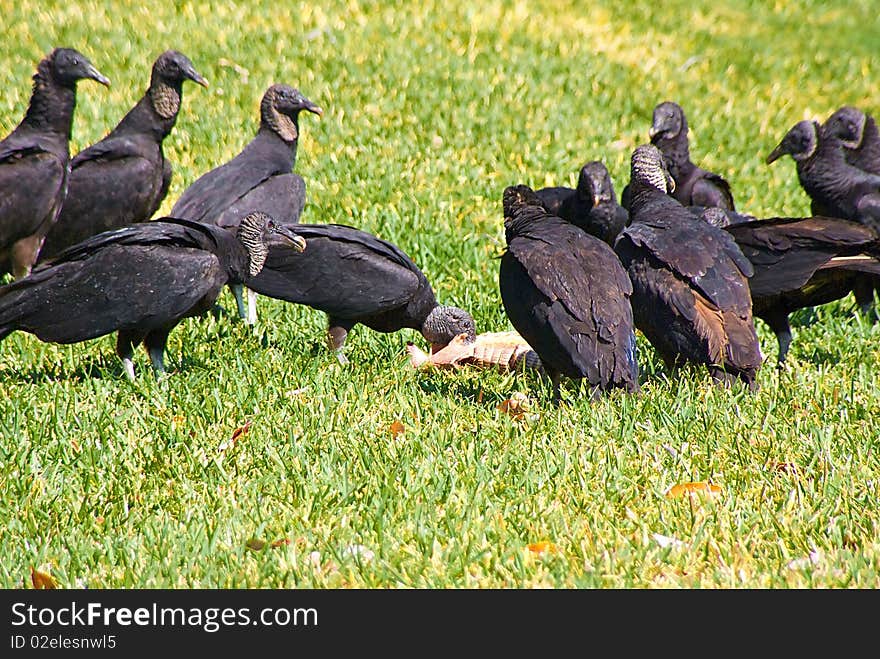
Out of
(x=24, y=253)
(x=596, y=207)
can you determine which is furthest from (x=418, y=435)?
(x=24, y=253)

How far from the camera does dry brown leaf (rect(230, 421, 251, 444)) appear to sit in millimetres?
4188

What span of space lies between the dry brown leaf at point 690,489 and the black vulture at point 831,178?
3.26 metres

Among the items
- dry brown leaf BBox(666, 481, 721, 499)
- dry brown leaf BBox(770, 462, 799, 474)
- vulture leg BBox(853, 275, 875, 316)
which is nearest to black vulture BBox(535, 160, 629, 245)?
vulture leg BBox(853, 275, 875, 316)

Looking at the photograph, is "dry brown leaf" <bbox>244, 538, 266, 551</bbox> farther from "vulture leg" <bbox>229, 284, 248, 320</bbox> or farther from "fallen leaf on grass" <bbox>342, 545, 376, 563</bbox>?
"vulture leg" <bbox>229, 284, 248, 320</bbox>

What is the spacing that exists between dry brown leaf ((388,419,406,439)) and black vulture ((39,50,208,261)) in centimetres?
322

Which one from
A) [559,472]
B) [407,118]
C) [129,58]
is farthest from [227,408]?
[129,58]

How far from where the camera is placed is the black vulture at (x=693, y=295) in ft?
15.0

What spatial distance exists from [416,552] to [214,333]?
3122mm

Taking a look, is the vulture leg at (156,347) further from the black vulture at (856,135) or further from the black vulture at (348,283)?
the black vulture at (856,135)

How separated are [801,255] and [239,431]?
2663 mm

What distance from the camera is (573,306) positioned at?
172 inches

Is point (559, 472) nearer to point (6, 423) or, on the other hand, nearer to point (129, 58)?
point (6, 423)

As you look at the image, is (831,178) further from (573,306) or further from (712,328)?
(573,306)
